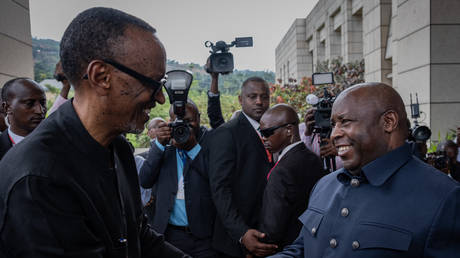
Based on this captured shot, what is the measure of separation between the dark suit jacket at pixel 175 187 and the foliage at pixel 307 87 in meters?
7.92

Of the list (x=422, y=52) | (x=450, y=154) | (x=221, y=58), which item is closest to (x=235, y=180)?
(x=221, y=58)

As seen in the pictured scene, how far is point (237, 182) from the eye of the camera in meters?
3.47

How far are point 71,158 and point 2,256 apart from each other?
38 centimetres

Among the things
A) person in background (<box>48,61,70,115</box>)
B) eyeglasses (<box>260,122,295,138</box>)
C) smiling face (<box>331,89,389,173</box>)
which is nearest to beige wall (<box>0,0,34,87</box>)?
person in background (<box>48,61,70,115</box>)

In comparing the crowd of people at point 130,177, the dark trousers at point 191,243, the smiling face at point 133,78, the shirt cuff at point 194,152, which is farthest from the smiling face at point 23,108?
the smiling face at point 133,78

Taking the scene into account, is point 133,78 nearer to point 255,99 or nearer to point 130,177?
point 130,177

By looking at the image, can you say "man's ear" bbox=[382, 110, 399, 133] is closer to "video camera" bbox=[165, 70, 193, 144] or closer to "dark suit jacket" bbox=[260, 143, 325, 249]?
"dark suit jacket" bbox=[260, 143, 325, 249]

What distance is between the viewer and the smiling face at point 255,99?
4016 mm

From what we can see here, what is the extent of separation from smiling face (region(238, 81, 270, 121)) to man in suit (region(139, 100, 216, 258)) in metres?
0.70

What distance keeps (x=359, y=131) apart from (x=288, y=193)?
48.6 inches

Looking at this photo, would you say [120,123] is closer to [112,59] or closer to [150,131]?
[112,59]

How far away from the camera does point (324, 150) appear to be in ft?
11.1

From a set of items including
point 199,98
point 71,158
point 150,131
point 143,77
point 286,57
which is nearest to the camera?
point 71,158

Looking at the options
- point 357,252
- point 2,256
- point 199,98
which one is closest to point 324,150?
point 357,252
